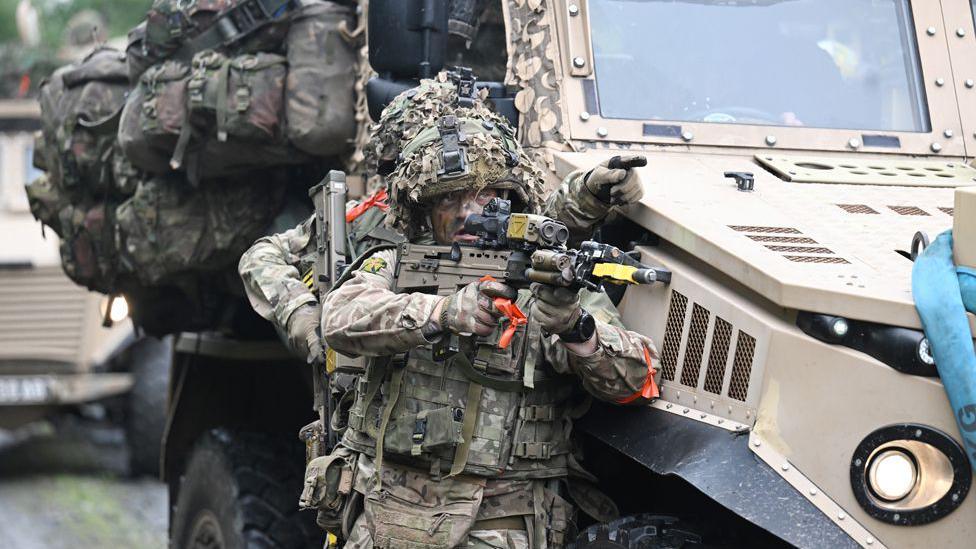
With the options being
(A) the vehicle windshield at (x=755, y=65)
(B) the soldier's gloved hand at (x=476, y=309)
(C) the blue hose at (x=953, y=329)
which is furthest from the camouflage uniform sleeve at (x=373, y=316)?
(C) the blue hose at (x=953, y=329)

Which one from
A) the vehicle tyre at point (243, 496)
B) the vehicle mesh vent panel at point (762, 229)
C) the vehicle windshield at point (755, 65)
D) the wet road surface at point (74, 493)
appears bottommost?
the wet road surface at point (74, 493)

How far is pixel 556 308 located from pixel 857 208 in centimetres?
89

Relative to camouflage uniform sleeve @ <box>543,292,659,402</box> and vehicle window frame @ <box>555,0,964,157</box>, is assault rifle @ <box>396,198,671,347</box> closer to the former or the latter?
camouflage uniform sleeve @ <box>543,292,659,402</box>

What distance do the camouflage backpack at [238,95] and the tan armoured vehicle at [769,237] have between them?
734 millimetres

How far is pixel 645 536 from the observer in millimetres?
3219

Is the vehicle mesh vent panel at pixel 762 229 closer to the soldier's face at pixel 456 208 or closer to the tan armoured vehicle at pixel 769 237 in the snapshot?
the tan armoured vehicle at pixel 769 237

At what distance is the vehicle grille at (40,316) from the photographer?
10.6m

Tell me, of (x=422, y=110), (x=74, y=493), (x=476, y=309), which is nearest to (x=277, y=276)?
(x=422, y=110)

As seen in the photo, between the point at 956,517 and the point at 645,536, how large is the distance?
2.09 feet

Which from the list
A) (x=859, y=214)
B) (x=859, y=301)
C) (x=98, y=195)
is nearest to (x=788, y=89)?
(x=859, y=214)

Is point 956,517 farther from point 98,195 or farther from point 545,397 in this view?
point 98,195

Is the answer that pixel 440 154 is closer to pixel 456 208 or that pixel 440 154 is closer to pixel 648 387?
pixel 456 208

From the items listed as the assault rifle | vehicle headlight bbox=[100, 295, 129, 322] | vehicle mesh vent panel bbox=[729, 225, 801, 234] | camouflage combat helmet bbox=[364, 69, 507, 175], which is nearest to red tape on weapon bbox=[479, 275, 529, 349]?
the assault rifle

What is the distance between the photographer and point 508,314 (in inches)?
128
